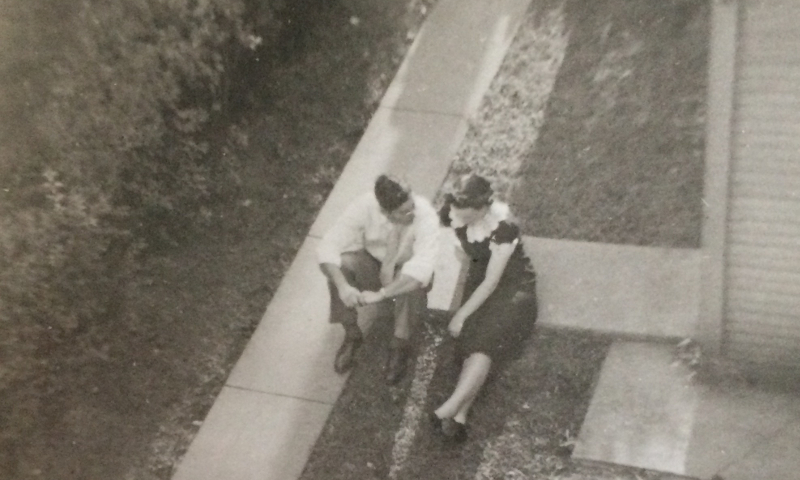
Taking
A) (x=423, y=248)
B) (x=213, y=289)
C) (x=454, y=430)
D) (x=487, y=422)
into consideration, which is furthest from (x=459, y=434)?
(x=213, y=289)

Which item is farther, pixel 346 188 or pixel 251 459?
pixel 346 188

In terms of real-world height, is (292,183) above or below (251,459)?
above

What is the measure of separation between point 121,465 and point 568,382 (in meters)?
2.31

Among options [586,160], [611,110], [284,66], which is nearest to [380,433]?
[586,160]

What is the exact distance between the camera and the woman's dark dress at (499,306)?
3.18 m

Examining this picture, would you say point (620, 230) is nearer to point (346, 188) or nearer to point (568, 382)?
point (568, 382)

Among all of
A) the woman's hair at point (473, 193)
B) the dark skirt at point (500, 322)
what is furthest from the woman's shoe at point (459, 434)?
the woman's hair at point (473, 193)

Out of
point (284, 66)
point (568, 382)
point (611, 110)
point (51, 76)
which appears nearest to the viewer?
point (568, 382)

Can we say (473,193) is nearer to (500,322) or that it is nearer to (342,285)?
(500,322)

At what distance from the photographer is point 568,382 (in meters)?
3.19

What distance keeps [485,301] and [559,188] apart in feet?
3.49

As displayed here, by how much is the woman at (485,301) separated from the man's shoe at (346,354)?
1.81 feet

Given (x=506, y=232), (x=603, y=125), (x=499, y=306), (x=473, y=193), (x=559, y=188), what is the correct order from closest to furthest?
(x=473, y=193)
(x=506, y=232)
(x=499, y=306)
(x=559, y=188)
(x=603, y=125)

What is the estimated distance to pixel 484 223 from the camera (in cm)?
315
